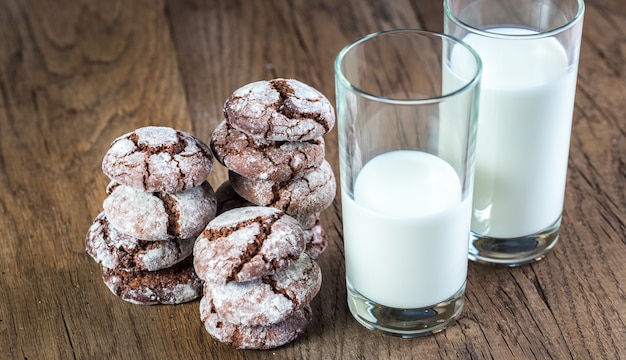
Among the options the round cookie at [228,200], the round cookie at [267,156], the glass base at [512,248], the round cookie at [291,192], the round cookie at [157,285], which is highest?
the round cookie at [267,156]

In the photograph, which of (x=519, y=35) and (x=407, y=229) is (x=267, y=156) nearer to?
(x=407, y=229)

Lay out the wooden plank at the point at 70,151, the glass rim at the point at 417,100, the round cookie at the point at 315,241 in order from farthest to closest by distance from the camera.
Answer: the round cookie at the point at 315,241 < the wooden plank at the point at 70,151 < the glass rim at the point at 417,100

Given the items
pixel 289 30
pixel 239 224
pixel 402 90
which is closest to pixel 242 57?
pixel 289 30

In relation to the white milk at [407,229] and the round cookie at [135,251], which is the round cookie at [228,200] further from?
the white milk at [407,229]

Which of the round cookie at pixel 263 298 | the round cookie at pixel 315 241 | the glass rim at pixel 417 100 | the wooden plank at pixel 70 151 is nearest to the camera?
the glass rim at pixel 417 100

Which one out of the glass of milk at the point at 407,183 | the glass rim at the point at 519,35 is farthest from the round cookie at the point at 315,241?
the glass rim at the point at 519,35

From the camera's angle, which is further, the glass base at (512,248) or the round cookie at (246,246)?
the glass base at (512,248)

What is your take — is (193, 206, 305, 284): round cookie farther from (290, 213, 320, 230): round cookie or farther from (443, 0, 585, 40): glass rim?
(443, 0, 585, 40): glass rim
